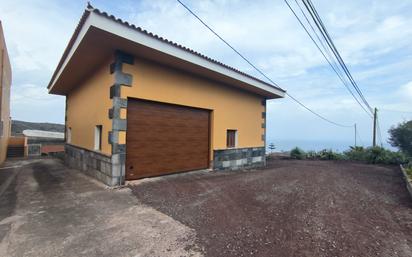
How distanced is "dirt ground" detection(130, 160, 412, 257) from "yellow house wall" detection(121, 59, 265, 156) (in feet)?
8.52

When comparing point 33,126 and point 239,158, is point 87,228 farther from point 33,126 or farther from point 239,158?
point 33,126

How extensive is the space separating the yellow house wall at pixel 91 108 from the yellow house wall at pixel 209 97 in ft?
2.86

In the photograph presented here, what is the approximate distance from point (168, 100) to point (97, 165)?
2.95 metres

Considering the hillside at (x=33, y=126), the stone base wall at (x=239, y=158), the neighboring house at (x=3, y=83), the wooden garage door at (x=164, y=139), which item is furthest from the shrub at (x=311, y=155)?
the hillside at (x=33, y=126)

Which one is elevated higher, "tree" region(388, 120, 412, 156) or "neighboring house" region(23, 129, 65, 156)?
"tree" region(388, 120, 412, 156)

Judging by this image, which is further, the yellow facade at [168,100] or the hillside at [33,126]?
the hillside at [33,126]

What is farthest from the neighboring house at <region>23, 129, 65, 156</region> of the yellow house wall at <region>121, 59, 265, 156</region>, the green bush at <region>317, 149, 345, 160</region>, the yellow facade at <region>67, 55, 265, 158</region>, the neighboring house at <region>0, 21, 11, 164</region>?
the green bush at <region>317, 149, 345, 160</region>

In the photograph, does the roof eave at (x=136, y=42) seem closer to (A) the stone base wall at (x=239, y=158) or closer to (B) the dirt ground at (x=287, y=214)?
(A) the stone base wall at (x=239, y=158)

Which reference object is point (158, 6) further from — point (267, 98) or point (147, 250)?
point (267, 98)

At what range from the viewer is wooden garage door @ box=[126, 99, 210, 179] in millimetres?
6234

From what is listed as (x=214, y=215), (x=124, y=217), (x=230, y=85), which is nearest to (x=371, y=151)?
(x=230, y=85)

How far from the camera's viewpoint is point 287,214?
3.95 m

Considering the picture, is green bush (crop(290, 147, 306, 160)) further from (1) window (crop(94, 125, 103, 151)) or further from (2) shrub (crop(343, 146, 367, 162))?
(1) window (crop(94, 125, 103, 151))

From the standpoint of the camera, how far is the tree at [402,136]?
22.2m
